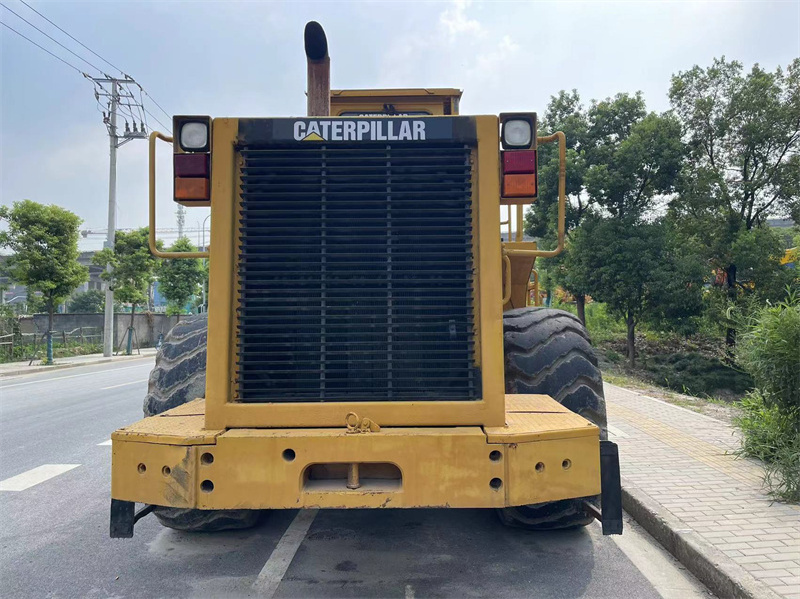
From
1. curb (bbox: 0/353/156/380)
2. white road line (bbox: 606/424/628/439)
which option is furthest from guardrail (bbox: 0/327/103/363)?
white road line (bbox: 606/424/628/439)

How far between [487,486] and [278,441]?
982mm

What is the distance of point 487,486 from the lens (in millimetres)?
2668

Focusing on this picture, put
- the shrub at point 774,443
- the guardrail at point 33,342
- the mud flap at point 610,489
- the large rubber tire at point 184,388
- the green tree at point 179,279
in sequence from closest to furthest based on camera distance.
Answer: the mud flap at point 610,489 → the large rubber tire at point 184,388 → the shrub at point 774,443 → the guardrail at point 33,342 → the green tree at point 179,279

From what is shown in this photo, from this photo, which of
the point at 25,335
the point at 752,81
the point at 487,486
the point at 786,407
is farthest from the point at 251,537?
the point at 25,335

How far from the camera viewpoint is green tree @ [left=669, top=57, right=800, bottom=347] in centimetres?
1892

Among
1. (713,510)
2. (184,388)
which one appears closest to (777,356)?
(713,510)

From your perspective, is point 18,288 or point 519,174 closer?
point 519,174

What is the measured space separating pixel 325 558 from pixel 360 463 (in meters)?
1.15

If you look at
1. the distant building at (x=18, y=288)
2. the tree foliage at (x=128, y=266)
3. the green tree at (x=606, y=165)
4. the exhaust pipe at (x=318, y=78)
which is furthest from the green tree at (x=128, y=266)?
the exhaust pipe at (x=318, y=78)

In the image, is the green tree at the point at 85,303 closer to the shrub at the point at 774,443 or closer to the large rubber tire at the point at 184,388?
the large rubber tire at the point at 184,388

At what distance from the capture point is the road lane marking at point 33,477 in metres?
5.23

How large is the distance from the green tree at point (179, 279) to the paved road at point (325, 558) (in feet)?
99.1

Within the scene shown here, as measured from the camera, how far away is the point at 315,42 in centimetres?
361

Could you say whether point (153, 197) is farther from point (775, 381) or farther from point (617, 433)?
point (617, 433)
